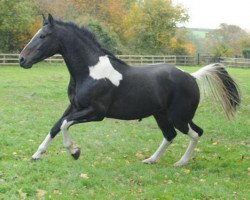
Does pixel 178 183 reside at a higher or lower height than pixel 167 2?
lower

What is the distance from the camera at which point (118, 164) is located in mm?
7398

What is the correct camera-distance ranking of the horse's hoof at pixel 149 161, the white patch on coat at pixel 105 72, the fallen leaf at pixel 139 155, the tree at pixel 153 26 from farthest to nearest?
the tree at pixel 153 26
the fallen leaf at pixel 139 155
the horse's hoof at pixel 149 161
the white patch on coat at pixel 105 72

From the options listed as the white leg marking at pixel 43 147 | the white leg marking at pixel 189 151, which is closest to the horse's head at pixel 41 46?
the white leg marking at pixel 43 147

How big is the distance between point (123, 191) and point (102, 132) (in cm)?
459

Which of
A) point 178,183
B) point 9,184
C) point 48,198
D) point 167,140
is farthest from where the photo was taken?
point 167,140

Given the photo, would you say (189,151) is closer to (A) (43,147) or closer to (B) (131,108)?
(B) (131,108)

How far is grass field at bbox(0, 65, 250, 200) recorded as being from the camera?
5887 millimetres

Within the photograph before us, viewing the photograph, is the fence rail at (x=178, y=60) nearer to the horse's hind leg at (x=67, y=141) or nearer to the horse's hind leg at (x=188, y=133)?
the horse's hind leg at (x=188, y=133)

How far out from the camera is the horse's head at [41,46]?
6.93 metres

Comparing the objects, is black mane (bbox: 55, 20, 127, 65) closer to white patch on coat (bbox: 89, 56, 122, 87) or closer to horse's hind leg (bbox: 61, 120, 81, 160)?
white patch on coat (bbox: 89, 56, 122, 87)

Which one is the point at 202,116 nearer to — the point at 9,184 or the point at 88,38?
the point at 88,38

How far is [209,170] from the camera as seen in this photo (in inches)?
291

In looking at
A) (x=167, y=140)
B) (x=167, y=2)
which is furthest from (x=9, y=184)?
(x=167, y=2)

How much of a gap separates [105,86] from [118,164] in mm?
1382
